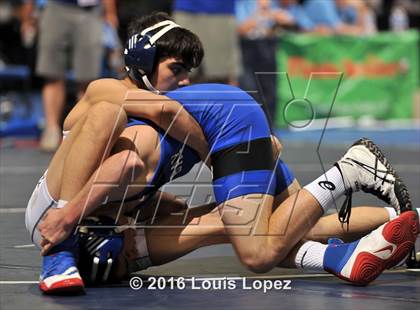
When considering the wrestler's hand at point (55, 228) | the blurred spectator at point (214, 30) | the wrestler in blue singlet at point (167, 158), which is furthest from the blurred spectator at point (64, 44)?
the wrestler's hand at point (55, 228)

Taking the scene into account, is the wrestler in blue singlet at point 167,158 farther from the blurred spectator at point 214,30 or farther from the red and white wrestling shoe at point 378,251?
the blurred spectator at point 214,30

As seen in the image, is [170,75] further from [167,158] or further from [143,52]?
[167,158]

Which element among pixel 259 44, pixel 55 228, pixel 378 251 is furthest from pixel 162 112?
pixel 259 44

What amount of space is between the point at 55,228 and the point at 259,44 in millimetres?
8278

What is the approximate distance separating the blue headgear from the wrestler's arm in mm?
110

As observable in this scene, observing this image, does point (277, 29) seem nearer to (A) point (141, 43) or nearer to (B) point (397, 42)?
(B) point (397, 42)

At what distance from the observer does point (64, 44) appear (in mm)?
9367

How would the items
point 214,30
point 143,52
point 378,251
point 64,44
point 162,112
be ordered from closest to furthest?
point 378,251 < point 162,112 < point 143,52 < point 64,44 < point 214,30

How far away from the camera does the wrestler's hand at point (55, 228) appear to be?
3.79 meters

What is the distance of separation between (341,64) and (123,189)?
8804mm

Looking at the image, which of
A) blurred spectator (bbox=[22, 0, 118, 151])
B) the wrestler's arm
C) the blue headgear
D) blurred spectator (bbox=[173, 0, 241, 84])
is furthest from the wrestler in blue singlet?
blurred spectator (bbox=[173, 0, 241, 84])

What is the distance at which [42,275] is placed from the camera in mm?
3807

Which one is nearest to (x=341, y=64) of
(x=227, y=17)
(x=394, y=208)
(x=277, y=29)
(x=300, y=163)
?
(x=277, y=29)

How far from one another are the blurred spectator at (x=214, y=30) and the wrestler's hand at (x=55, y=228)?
5967 millimetres
